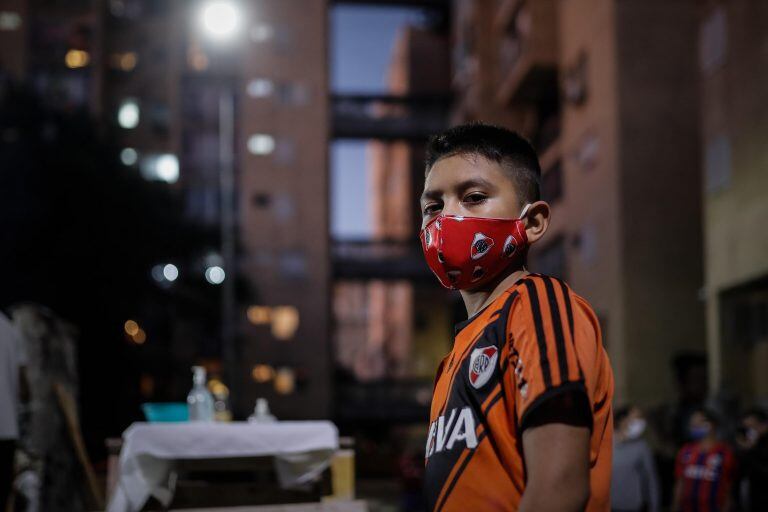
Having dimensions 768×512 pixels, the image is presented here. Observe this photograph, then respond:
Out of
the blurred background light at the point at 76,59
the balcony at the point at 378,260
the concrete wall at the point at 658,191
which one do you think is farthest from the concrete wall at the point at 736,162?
the blurred background light at the point at 76,59

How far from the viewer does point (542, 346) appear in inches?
80.9

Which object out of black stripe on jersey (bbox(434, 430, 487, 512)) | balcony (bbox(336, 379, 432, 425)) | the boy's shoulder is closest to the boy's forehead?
the boy's shoulder

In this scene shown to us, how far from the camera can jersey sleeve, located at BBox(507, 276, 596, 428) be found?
201 centimetres

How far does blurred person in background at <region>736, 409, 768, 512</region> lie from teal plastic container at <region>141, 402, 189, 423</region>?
581cm

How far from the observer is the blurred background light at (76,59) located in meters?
50.2

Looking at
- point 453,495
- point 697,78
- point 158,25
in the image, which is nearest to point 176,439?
point 453,495

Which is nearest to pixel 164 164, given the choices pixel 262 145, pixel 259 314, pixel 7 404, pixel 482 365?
pixel 262 145

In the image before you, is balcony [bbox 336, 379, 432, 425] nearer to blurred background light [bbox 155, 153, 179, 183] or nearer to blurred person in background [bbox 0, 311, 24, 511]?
blurred background light [bbox 155, 153, 179, 183]

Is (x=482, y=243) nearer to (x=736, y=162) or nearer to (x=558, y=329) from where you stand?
(x=558, y=329)

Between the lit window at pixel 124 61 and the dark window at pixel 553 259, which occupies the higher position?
the lit window at pixel 124 61

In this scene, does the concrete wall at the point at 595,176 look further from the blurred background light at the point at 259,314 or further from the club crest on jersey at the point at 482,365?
the club crest on jersey at the point at 482,365

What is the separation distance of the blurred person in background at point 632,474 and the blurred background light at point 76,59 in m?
44.3

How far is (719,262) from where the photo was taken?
59.5ft

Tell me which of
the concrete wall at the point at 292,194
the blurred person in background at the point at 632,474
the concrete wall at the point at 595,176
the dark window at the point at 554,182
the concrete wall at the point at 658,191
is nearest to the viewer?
the blurred person in background at the point at 632,474
